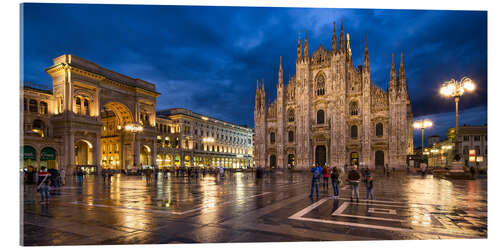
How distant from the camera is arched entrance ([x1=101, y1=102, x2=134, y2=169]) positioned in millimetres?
49844

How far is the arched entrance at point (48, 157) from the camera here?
37.6 metres

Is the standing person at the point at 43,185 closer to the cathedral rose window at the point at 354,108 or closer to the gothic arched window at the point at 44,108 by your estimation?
the gothic arched window at the point at 44,108

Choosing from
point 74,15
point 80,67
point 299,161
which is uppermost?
point 80,67

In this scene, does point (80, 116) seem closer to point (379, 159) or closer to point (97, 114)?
point (97, 114)

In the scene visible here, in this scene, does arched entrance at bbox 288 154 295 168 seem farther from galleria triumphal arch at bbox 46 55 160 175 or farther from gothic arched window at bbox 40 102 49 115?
gothic arched window at bbox 40 102 49 115

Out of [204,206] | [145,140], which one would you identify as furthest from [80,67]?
[204,206]

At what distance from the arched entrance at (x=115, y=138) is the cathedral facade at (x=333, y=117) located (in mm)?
23464

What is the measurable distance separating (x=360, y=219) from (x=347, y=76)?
4561cm

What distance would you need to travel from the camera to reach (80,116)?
40.9 meters

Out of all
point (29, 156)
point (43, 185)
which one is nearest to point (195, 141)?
point (29, 156)

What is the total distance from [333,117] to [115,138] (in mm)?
38624

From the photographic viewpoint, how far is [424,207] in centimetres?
956

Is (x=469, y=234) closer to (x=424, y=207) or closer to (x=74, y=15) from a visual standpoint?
(x=424, y=207)
